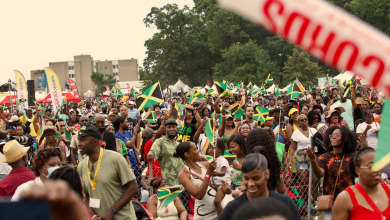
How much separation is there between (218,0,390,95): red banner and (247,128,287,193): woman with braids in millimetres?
2693

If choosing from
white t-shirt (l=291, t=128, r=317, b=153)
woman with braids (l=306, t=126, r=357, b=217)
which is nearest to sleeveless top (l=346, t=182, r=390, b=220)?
woman with braids (l=306, t=126, r=357, b=217)

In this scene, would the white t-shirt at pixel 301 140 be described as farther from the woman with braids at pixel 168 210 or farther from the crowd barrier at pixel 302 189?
the woman with braids at pixel 168 210

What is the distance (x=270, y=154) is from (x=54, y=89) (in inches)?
Result: 343

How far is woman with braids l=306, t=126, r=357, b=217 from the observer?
4094mm

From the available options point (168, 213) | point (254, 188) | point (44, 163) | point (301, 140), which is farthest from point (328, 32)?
point (301, 140)

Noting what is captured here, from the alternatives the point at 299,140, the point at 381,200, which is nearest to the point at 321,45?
the point at 381,200

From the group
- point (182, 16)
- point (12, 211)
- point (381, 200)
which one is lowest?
point (381, 200)

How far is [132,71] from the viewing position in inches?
4092

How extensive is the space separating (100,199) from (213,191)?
1306 millimetres

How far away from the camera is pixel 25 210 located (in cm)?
70

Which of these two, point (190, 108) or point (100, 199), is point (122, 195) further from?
point (190, 108)

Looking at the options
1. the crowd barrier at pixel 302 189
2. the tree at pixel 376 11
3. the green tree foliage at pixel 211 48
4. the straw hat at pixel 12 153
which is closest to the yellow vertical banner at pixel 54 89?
the crowd barrier at pixel 302 189

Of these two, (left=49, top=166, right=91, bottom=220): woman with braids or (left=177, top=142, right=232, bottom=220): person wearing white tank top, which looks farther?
(left=177, top=142, right=232, bottom=220): person wearing white tank top

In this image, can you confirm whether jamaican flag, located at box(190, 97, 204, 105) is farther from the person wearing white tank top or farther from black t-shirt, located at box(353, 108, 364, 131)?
the person wearing white tank top
